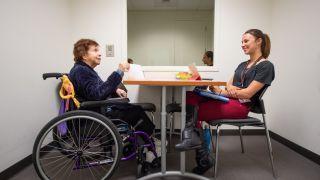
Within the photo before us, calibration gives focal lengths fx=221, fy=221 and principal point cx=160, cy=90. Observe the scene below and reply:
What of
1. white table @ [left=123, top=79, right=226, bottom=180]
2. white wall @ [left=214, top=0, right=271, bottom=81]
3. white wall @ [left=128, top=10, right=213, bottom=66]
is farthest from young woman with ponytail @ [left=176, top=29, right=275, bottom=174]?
white wall @ [left=128, top=10, right=213, bottom=66]

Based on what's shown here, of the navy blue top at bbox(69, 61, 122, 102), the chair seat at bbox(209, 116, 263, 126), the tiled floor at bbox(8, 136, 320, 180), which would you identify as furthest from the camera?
the tiled floor at bbox(8, 136, 320, 180)

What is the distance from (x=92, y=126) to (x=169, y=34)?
4.26m

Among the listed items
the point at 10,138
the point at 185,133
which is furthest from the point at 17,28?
the point at 185,133

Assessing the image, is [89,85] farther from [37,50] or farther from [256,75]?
[256,75]

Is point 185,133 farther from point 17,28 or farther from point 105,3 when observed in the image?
point 105,3

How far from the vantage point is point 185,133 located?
53.1 inches

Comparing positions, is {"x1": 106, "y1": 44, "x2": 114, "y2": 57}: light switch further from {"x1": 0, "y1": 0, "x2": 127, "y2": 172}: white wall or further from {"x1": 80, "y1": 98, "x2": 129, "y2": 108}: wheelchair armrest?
{"x1": 80, "y1": 98, "x2": 129, "y2": 108}: wheelchair armrest

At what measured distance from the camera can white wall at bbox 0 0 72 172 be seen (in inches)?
59.6

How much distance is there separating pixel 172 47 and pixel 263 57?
368 cm

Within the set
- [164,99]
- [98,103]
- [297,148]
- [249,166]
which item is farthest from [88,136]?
[297,148]

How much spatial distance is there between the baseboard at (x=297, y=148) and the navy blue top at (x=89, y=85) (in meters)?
1.71

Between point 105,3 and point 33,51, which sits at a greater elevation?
point 105,3

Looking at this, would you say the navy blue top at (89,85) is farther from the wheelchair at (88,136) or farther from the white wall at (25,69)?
the white wall at (25,69)

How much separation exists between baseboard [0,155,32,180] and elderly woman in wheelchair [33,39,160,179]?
0.29 m
